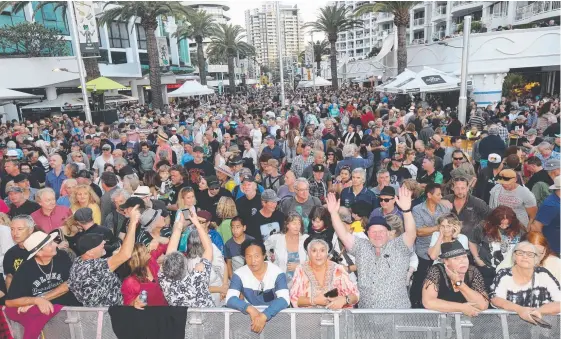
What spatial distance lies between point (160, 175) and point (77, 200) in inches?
66.5

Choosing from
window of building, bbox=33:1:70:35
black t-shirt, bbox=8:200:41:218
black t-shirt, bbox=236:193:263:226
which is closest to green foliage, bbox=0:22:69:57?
window of building, bbox=33:1:70:35

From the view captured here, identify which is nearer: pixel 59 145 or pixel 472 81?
pixel 59 145

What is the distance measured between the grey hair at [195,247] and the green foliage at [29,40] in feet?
95.2

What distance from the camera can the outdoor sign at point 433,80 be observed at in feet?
56.7

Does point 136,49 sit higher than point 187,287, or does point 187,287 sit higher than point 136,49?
point 136,49

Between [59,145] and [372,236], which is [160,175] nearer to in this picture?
[372,236]

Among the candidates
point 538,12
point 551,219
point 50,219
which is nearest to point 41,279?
point 50,219

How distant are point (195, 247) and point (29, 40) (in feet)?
96.2

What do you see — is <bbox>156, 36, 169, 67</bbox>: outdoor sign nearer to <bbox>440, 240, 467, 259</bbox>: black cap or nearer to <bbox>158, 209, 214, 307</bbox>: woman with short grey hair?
<bbox>158, 209, 214, 307</bbox>: woman with short grey hair

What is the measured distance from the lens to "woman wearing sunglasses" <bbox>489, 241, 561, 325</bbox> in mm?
3383

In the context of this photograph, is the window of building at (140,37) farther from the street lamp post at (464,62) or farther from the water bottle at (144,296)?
the water bottle at (144,296)

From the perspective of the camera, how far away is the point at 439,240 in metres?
4.27

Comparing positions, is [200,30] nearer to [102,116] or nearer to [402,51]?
[102,116]

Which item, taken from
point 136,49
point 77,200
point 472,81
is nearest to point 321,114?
point 472,81
